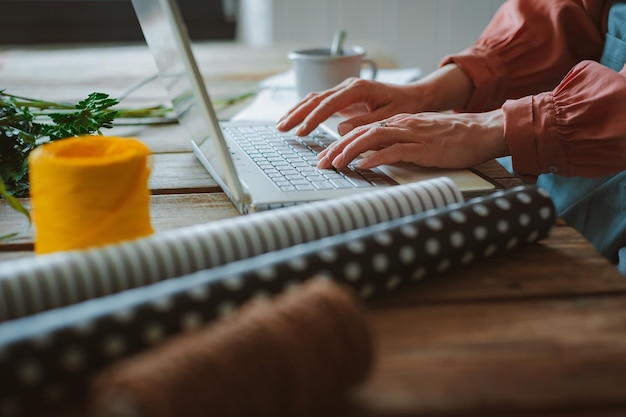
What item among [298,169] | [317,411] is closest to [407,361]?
[317,411]

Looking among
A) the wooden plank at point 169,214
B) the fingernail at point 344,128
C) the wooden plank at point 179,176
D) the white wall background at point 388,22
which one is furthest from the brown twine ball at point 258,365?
the white wall background at point 388,22

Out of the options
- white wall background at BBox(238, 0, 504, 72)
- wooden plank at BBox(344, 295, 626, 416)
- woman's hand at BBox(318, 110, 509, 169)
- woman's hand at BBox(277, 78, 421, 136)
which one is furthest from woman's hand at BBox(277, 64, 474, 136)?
white wall background at BBox(238, 0, 504, 72)

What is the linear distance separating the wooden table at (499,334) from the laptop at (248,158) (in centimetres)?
5

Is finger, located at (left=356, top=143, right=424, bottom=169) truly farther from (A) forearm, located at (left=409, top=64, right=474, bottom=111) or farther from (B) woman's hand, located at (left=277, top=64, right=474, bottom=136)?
(A) forearm, located at (left=409, top=64, right=474, bottom=111)

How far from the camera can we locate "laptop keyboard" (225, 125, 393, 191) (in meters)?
0.78

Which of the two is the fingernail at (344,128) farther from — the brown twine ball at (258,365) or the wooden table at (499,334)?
the brown twine ball at (258,365)

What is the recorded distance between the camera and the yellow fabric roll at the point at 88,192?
1.83 feet

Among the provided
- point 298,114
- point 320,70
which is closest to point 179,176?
point 298,114

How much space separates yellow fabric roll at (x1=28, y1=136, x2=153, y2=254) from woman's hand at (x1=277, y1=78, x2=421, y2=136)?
0.42 meters

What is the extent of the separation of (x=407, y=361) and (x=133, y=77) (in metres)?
1.23

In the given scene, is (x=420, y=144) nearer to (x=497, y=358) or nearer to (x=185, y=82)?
(x=185, y=82)

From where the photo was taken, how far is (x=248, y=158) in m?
0.88

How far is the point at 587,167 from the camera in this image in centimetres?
89

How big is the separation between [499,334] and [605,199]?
61 centimetres
